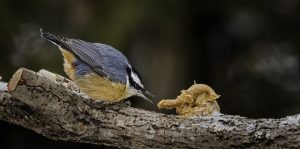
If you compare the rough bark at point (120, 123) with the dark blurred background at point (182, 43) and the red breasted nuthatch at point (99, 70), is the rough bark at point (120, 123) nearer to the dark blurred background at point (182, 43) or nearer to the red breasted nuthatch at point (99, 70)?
the red breasted nuthatch at point (99, 70)

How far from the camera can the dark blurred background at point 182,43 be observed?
4711mm

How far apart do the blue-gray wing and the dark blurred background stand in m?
1.01

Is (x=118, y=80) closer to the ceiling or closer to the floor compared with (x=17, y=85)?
closer to the ceiling

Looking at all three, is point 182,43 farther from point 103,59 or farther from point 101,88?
point 101,88

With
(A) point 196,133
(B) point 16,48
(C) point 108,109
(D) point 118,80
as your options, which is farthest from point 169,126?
(B) point 16,48

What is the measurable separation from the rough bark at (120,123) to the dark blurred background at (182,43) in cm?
171

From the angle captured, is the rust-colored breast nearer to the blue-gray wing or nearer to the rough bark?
the blue-gray wing

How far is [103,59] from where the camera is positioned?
352 centimetres

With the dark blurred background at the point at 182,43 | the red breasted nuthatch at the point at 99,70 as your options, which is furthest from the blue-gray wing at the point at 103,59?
the dark blurred background at the point at 182,43

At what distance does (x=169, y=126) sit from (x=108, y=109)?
302 mm

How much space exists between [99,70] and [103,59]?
62 millimetres

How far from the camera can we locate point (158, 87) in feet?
16.9

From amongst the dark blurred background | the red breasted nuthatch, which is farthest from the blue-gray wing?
the dark blurred background

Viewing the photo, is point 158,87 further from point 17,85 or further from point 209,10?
point 17,85
